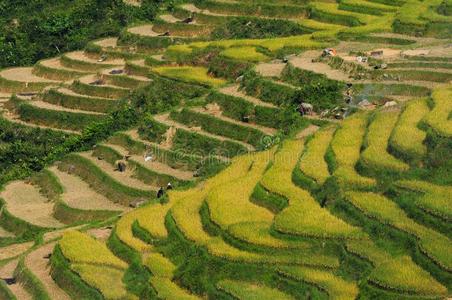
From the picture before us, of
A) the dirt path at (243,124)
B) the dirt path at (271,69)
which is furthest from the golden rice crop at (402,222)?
the dirt path at (271,69)

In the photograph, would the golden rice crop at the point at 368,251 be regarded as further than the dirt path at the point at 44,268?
No

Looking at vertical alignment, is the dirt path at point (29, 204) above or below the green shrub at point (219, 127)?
below

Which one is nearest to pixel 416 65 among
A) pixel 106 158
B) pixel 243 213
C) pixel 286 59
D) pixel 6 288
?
pixel 286 59

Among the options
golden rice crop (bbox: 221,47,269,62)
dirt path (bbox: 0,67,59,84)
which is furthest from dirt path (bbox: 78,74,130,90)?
golden rice crop (bbox: 221,47,269,62)

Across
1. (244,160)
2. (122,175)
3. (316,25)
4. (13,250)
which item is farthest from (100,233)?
(316,25)

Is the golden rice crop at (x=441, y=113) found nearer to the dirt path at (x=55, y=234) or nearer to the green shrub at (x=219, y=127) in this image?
the green shrub at (x=219, y=127)

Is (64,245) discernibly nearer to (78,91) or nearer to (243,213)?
(243,213)

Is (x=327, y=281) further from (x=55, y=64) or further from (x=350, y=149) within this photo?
(x=55, y=64)
